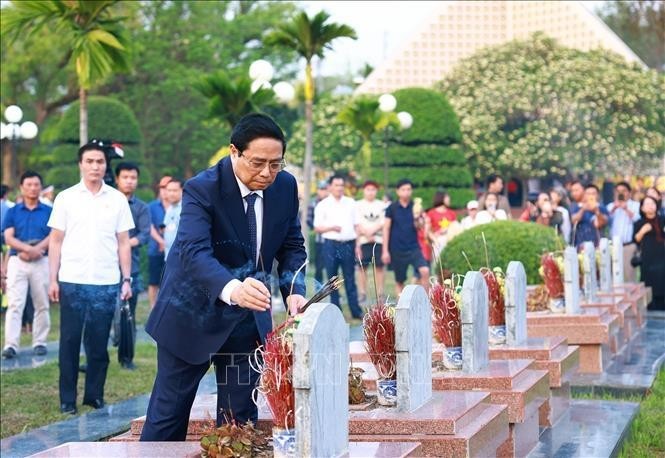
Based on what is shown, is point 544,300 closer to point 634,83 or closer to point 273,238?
point 273,238

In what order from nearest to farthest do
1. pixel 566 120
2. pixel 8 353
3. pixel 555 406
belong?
pixel 555 406
pixel 8 353
pixel 566 120

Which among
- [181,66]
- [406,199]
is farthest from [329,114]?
[406,199]

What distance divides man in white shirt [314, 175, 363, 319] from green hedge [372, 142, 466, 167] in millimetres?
18911

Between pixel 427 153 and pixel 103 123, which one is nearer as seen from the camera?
pixel 103 123

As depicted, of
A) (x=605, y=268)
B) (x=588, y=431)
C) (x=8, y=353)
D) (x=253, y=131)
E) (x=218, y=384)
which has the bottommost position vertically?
(x=588, y=431)

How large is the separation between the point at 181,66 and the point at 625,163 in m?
16.4

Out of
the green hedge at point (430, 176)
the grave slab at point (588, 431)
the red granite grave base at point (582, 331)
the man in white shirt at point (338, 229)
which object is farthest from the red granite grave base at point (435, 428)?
the green hedge at point (430, 176)

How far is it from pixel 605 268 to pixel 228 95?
18.7 ft

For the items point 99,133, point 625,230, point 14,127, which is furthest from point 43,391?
point 99,133

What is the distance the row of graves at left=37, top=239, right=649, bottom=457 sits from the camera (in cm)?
481

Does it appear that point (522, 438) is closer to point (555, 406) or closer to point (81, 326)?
point (555, 406)

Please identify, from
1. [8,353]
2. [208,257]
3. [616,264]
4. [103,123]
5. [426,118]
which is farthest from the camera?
[426,118]

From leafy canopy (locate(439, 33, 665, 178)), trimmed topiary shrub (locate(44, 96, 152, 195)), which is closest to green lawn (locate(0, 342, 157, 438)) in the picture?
trimmed topiary shrub (locate(44, 96, 152, 195))

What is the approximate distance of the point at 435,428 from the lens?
19.1 ft
